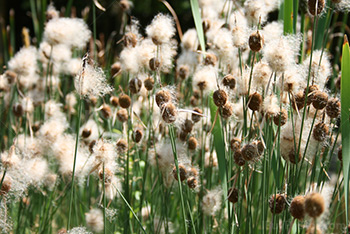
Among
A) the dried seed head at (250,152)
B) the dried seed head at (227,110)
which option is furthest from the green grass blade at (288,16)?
the dried seed head at (250,152)

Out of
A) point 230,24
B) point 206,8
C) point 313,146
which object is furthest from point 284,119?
point 206,8

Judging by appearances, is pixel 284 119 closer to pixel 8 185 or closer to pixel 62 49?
pixel 8 185

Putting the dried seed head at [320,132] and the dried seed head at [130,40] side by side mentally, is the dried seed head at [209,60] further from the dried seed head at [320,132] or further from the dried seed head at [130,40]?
the dried seed head at [320,132]

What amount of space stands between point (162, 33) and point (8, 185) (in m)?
0.59

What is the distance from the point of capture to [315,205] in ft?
2.20

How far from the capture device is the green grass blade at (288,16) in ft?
4.24

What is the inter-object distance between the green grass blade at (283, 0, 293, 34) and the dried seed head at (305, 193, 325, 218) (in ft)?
2.42

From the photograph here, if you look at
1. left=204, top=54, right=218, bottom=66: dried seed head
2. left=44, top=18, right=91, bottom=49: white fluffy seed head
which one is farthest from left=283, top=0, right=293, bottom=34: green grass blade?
→ left=44, top=18, right=91, bottom=49: white fluffy seed head

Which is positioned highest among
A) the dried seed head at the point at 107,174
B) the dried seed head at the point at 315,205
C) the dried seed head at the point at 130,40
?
the dried seed head at the point at 130,40

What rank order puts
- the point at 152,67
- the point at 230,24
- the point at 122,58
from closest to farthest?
the point at 152,67 < the point at 122,58 < the point at 230,24

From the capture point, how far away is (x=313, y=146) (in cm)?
103

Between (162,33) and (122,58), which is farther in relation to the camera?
(122,58)

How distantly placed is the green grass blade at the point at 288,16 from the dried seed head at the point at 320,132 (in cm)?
42

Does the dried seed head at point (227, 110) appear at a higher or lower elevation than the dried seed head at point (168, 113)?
higher
